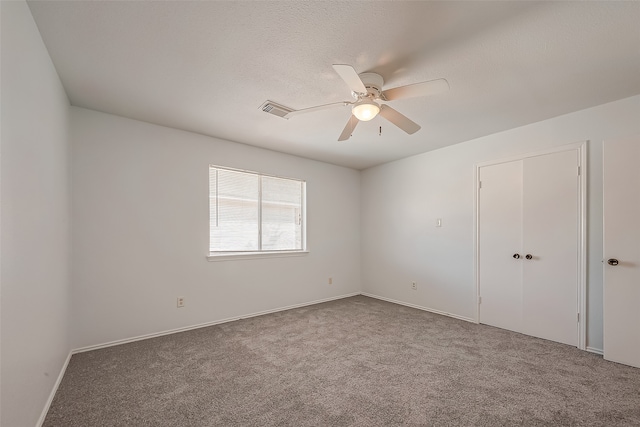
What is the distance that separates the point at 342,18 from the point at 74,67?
2002 millimetres

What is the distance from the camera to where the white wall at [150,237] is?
284cm

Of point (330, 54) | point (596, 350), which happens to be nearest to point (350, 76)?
point (330, 54)

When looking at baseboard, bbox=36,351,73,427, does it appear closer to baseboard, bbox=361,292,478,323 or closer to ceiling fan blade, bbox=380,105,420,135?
ceiling fan blade, bbox=380,105,420,135

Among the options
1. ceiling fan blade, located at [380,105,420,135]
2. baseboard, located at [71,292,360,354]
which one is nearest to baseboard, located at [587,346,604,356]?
ceiling fan blade, located at [380,105,420,135]

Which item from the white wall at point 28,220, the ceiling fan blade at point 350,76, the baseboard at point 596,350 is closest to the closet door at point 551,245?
the baseboard at point 596,350

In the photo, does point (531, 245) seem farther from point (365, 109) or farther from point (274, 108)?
point (274, 108)

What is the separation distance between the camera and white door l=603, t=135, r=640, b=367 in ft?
8.11

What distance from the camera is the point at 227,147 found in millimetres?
3805

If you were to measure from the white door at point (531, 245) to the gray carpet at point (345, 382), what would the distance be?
11.6 inches

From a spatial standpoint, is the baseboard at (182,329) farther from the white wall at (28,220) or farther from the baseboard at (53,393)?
the white wall at (28,220)

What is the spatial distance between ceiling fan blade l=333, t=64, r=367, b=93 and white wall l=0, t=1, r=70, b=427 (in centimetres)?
156

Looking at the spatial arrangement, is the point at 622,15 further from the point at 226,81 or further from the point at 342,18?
the point at 226,81

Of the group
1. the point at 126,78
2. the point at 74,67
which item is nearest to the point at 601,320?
the point at 126,78

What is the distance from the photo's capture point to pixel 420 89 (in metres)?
1.86
